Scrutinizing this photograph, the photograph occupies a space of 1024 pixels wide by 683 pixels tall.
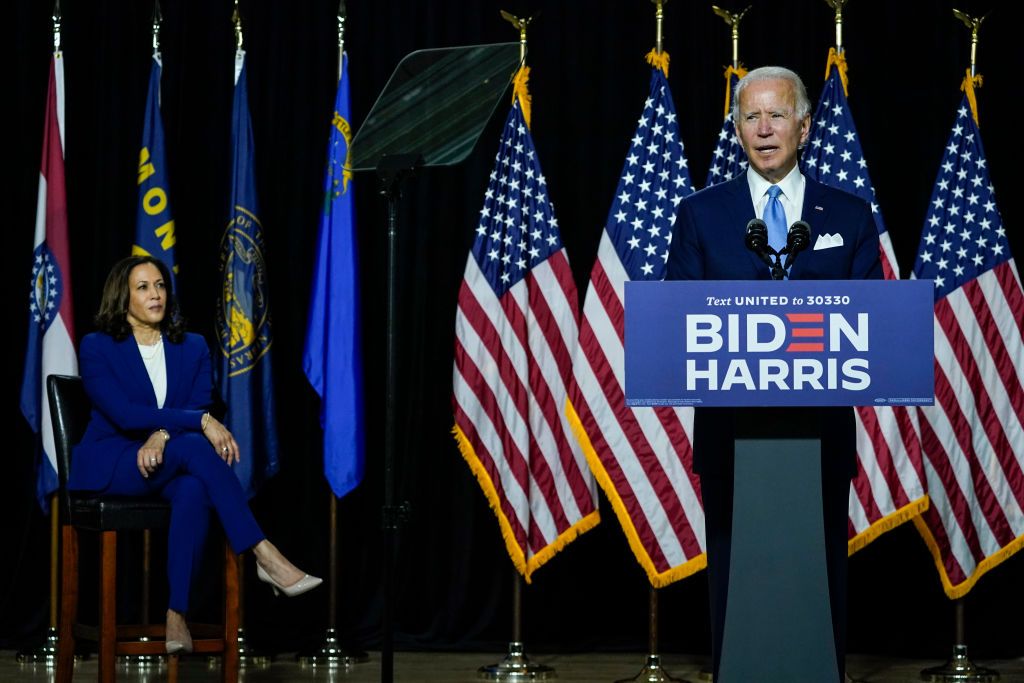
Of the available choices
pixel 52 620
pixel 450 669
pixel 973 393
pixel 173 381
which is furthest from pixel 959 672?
pixel 52 620

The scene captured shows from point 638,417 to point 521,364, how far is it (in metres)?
0.46

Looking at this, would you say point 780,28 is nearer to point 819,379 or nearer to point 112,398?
point 112,398

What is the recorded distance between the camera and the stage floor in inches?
182

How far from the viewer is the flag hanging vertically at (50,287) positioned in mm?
4938

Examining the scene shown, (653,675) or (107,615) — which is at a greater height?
(107,615)

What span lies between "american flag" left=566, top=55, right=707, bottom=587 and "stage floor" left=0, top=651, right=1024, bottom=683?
1.66 feet

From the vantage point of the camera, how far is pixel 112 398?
13.0 ft

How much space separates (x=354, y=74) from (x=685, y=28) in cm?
133

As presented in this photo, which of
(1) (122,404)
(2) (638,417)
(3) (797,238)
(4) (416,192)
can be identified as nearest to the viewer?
(3) (797,238)

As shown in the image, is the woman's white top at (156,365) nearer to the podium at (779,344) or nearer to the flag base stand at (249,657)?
the flag base stand at (249,657)

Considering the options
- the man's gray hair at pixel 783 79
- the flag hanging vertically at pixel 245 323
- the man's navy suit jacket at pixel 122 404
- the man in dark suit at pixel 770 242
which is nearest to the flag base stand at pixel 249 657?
the flag hanging vertically at pixel 245 323

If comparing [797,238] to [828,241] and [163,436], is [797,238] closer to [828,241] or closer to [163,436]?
[828,241]

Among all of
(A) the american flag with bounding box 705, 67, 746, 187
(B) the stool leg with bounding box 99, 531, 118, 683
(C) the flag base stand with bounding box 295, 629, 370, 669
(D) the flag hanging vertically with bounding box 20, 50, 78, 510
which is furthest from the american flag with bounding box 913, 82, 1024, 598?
(D) the flag hanging vertically with bounding box 20, 50, 78, 510

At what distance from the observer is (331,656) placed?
491 centimetres
